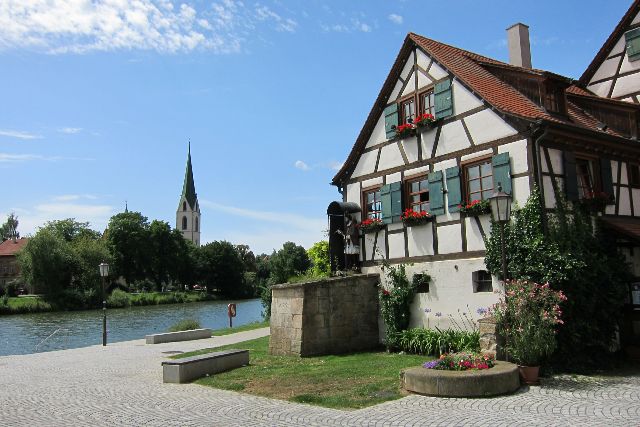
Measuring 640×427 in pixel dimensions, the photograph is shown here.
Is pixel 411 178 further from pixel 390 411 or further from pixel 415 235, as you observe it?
pixel 390 411

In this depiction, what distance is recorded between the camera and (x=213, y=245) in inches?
3307

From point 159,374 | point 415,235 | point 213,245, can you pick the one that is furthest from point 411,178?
point 213,245

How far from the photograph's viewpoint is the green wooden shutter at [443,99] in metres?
14.4

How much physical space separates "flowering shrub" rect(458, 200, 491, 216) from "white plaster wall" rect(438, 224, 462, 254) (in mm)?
521

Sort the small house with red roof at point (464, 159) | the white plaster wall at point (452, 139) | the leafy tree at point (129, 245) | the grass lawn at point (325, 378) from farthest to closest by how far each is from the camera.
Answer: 1. the leafy tree at point (129, 245)
2. the white plaster wall at point (452, 139)
3. the small house with red roof at point (464, 159)
4. the grass lawn at point (325, 378)

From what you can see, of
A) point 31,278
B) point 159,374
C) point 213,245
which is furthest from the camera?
point 213,245

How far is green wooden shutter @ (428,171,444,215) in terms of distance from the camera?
14305 mm

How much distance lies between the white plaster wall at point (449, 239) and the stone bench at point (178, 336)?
11.3 meters

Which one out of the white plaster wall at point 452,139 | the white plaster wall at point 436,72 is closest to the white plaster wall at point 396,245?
the white plaster wall at point 452,139

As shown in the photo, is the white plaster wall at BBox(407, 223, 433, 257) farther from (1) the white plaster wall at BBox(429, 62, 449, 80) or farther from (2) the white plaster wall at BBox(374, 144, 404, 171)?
(1) the white plaster wall at BBox(429, 62, 449, 80)

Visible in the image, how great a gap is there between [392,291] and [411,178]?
3.01m

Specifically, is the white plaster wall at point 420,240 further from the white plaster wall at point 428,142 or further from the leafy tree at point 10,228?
the leafy tree at point 10,228

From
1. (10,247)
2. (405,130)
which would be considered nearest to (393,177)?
(405,130)

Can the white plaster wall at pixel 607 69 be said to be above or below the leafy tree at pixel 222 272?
above
